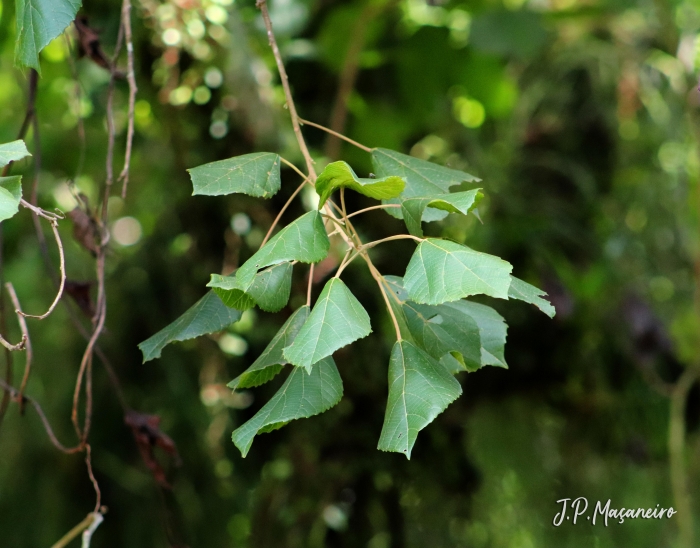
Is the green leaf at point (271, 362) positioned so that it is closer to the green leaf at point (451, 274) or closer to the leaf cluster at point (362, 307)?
the leaf cluster at point (362, 307)

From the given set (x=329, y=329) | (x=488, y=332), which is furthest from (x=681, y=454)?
(x=329, y=329)

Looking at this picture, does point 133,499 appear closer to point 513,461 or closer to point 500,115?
point 513,461

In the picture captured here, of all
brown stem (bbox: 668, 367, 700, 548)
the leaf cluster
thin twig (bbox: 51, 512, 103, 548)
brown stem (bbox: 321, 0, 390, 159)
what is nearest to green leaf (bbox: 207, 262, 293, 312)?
the leaf cluster

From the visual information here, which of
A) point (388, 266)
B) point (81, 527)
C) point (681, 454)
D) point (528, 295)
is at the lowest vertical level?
point (681, 454)

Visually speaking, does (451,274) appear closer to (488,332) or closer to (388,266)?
(488,332)

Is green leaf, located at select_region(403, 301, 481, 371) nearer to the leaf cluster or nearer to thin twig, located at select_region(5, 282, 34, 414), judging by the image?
the leaf cluster

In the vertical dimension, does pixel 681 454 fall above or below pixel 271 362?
below

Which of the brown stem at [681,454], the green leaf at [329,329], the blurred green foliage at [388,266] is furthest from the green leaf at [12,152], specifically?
the brown stem at [681,454]
